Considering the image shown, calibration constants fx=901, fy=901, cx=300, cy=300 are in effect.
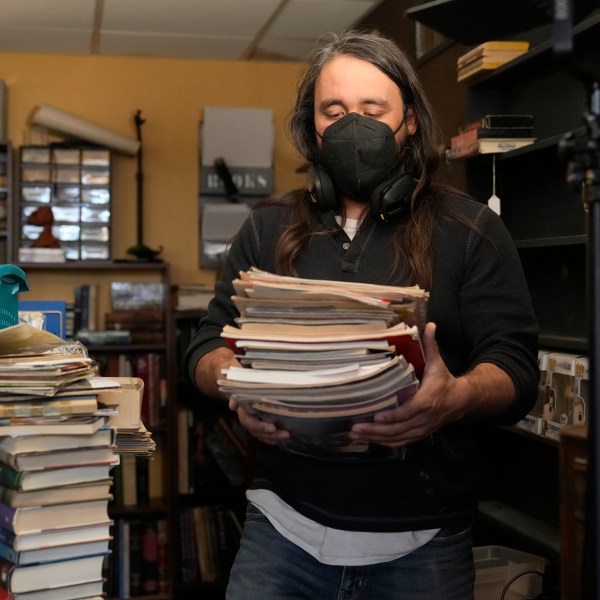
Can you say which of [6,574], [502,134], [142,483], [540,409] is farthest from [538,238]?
[142,483]

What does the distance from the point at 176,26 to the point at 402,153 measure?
273 cm

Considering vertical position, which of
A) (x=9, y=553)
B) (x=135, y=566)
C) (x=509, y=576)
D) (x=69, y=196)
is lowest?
(x=135, y=566)

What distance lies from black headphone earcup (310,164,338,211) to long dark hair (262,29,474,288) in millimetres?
31

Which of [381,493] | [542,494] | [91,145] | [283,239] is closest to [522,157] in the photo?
[542,494]

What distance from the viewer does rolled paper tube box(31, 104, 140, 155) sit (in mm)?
4199

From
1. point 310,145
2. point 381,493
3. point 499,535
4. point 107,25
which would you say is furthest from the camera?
point 107,25

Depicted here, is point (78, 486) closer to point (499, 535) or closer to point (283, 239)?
point (283, 239)

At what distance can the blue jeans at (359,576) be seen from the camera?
Result: 51.1 inches

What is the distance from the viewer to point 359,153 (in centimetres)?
146

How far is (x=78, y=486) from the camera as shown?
1055 mm

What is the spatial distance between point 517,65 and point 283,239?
1.41 m

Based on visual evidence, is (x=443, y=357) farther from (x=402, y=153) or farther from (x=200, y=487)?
(x=200, y=487)

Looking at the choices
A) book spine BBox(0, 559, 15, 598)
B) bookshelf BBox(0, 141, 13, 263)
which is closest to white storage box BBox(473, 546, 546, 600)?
book spine BBox(0, 559, 15, 598)

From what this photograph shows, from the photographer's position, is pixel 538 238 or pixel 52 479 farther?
pixel 538 238
